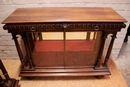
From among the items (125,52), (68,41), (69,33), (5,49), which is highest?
(69,33)

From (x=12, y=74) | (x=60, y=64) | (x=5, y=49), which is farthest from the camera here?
(x=5, y=49)

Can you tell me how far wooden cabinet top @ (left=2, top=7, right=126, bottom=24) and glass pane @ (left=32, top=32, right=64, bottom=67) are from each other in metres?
0.23

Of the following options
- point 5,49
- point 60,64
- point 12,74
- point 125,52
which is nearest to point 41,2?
point 60,64

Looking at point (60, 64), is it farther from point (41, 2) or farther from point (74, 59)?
point (41, 2)

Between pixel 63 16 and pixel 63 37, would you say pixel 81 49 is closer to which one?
pixel 63 37

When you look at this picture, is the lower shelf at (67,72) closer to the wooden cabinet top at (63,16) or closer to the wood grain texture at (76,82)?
the wood grain texture at (76,82)

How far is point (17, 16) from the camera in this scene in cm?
90

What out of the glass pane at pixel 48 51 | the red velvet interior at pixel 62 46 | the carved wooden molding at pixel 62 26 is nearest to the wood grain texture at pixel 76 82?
the glass pane at pixel 48 51

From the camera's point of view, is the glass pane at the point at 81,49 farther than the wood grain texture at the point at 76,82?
No

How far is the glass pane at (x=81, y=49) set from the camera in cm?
103

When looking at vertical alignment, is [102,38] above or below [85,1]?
below

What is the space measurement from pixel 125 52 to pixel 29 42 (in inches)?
60.9

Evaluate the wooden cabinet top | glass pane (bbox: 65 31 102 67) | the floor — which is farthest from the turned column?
the floor

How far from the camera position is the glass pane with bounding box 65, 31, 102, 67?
3.39ft
